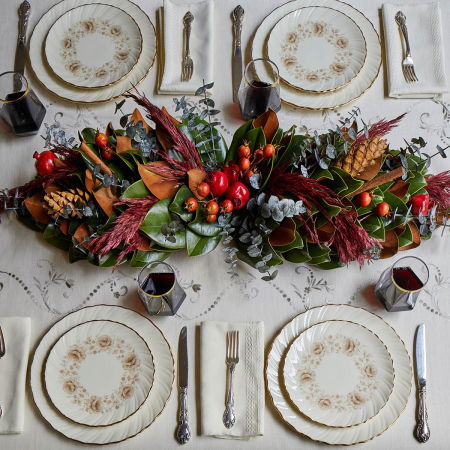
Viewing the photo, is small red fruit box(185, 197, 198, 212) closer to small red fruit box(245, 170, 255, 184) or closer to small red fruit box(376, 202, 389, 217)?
small red fruit box(245, 170, 255, 184)

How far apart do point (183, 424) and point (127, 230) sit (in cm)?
42

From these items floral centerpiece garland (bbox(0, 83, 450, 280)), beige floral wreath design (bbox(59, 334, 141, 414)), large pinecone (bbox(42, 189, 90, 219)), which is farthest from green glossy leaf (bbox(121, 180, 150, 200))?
beige floral wreath design (bbox(59, 334, 141, 414))

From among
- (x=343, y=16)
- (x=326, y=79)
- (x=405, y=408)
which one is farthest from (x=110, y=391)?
(x=343, y=16)

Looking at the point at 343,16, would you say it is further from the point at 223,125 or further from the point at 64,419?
the point at 64,419

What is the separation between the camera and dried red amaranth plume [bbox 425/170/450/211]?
1.04 metres

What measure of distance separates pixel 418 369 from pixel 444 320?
14 centimetres

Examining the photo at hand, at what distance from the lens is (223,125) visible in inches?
46.9

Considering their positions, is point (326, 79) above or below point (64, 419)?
above

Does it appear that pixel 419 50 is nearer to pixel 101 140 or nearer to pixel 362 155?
pixel 362 155

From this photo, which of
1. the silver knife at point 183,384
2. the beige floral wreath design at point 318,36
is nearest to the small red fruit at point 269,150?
the beige floral wreath design at point 318,36

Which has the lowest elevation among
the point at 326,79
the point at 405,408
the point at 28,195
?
the point at 405,408

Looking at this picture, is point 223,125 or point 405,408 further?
point 223,125

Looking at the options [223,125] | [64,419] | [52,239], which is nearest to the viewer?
[64,419]

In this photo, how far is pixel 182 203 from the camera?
0.96 metres
